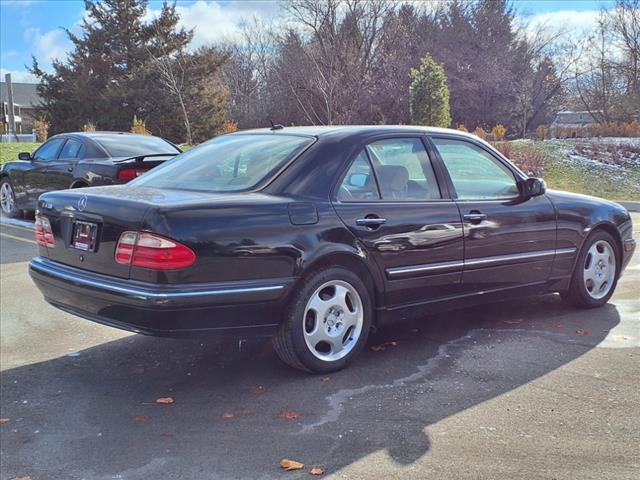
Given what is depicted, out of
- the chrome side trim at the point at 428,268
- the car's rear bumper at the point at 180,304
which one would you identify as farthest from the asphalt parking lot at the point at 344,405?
the chrome side trim at the point at 428,268

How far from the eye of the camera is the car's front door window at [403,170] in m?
4.32

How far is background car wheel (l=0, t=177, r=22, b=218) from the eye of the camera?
11.4 meters

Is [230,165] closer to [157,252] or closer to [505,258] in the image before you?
[157,252]

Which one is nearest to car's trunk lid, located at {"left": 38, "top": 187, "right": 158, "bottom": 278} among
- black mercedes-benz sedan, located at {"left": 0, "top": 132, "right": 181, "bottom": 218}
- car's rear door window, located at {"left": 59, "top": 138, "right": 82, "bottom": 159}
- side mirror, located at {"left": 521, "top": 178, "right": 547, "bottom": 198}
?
side mirror, located at {"left": 521, "top": 178, "right": 547, "bottom": 198}

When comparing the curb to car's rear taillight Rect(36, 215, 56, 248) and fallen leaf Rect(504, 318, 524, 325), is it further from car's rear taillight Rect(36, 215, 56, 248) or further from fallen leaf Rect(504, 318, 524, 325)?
car's rear taillight Rect(36, 215, 56, 248)

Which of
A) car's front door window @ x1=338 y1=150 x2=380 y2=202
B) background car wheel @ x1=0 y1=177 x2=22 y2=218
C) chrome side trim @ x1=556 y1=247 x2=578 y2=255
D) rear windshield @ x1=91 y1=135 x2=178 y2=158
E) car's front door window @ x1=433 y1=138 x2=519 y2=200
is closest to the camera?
car's front door window @ x1=338 y1=150 x2=380 y2=202

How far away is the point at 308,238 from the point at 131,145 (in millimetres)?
6689

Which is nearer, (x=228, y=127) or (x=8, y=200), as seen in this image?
(x=8, y=200)

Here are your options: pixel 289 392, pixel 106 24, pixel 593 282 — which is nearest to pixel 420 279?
pixel 289 392

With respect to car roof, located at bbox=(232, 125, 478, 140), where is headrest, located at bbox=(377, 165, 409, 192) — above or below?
below

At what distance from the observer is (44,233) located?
4246 millimetres

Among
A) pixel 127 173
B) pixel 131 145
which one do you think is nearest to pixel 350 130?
pixel 127 173

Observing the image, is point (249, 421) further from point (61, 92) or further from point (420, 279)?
point (61, 92)

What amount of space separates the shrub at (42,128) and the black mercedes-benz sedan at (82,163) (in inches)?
1036
